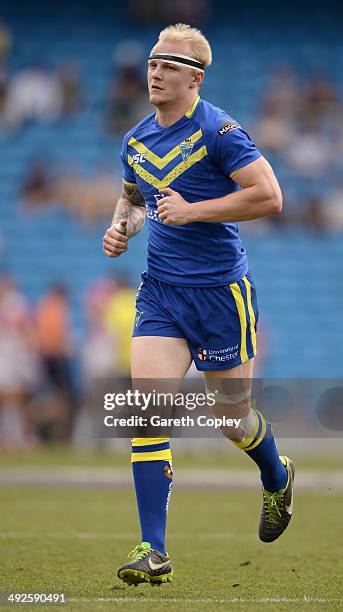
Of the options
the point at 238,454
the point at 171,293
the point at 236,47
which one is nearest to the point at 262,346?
the point at 238,454

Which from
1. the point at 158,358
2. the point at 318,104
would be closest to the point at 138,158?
the point at 158,358

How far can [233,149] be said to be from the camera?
19.9 feet

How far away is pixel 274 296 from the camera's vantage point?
65.6 feet

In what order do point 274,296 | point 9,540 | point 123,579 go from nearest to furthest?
point 123,579 → point 9,540 → point 274,296

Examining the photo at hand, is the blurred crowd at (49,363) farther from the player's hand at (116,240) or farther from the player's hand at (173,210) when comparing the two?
the player's hand at (173,210)

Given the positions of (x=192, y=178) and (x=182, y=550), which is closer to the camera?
(x=192, y=178)

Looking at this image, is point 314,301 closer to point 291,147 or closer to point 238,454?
point 291,147

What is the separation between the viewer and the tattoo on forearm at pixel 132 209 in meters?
6.77

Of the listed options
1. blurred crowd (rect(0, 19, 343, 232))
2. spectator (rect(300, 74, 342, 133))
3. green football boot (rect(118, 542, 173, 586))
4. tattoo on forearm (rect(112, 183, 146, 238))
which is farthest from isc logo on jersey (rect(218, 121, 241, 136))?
spectator (rect(300, 74, 342, 133))

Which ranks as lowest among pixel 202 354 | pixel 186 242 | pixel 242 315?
pixel 202 354

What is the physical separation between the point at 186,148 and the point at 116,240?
0.61m

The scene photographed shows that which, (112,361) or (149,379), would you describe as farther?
(112,361)

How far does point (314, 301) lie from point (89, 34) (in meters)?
6.07

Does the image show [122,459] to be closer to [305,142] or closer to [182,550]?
[305,142]
